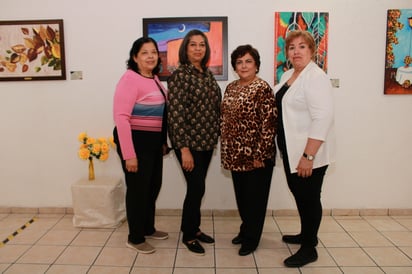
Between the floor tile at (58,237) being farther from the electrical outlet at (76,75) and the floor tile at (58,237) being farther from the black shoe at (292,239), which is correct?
the black shoe at (292,239)

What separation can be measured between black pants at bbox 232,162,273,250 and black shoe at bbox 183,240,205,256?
294 mm

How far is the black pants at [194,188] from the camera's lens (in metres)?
2.36

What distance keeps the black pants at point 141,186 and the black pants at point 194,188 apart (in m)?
0.21

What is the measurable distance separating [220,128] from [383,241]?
4.91 ft

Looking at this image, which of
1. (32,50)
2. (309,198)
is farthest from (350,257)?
(32,50)

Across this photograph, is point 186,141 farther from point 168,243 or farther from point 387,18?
point 387,18

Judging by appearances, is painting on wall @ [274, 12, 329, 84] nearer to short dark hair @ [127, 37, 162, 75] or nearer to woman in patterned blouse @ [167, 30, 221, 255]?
woman in patterned blouse @ [167, 30, 221, 255]

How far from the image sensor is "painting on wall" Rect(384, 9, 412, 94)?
296 cm

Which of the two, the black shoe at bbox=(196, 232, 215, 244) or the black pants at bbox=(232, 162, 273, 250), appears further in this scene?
the black shoe at bbox=(196, 232, 215, 244)

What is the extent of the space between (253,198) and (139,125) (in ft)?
2.93

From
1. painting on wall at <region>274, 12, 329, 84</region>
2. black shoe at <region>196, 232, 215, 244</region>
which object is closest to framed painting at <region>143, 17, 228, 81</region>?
painting on wall at <region>274, 12, 329, 84</region>

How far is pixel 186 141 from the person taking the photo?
2287 mm

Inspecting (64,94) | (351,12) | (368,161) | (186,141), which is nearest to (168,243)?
(186,141)

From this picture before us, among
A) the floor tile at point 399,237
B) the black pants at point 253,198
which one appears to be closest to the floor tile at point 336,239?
the floor tile at point 399,237
